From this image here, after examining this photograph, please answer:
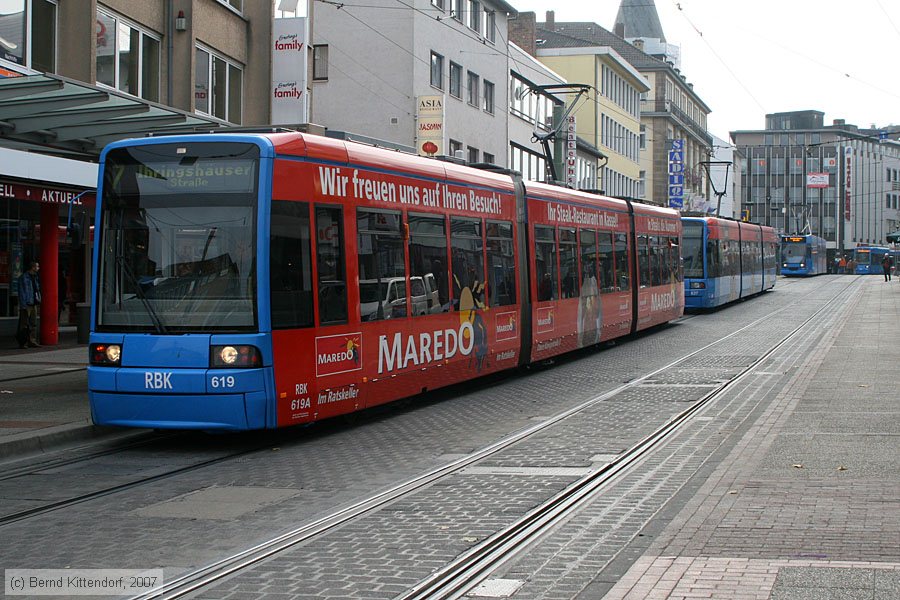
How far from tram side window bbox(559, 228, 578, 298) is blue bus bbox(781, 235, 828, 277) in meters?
63.3

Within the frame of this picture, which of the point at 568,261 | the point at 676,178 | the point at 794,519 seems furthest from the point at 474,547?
the point at 676,178

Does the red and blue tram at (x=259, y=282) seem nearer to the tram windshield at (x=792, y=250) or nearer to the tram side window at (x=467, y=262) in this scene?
the tram side window at (x=467, y=262)

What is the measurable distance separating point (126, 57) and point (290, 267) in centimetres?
1415

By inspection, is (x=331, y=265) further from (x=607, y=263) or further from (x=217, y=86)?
(x=217, y=86)

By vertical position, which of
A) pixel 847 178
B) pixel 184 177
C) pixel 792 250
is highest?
pixel 847 178

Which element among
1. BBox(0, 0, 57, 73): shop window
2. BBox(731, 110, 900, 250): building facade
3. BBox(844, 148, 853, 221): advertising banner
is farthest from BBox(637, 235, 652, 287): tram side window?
BBox(731, 110, 900, 250): building facade

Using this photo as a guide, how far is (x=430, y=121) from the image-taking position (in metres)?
39.8

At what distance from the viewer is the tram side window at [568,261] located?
1967 cm

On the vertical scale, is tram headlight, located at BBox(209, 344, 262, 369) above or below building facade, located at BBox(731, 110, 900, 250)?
below

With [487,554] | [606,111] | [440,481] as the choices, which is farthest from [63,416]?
[606,111]

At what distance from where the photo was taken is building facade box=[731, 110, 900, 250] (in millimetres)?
148000

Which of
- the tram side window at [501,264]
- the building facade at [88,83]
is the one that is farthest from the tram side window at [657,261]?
the tram side window at [501,264]

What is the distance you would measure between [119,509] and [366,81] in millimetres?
34340

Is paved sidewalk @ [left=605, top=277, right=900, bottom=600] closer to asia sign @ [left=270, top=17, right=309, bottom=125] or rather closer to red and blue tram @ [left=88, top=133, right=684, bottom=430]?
red and blue tram @ [left=88, top=133, right=684, bottom=430]
